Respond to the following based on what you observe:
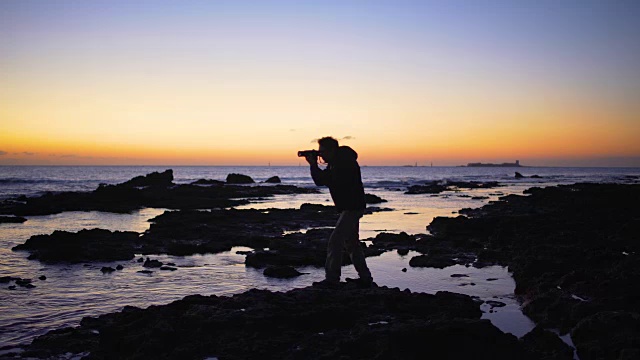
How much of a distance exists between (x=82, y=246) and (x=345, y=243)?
1068cm

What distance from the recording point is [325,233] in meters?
20.3

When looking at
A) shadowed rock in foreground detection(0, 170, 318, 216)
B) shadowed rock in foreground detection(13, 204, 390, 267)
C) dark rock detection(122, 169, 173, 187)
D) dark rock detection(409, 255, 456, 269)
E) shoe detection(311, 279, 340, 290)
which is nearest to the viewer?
shoe detection(311, 279, 340, 290)

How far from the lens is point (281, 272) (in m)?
12.2

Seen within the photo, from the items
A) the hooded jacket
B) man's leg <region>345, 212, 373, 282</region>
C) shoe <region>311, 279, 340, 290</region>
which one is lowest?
shoe <region>311, 279, 340, 290</region>

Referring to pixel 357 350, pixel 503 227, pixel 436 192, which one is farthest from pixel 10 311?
pixel 436 192

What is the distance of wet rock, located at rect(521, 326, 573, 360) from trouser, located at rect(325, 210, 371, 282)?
3.29 metres

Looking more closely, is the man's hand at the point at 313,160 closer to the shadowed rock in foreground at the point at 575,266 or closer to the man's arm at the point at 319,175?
the man's arm at the point at 319,175

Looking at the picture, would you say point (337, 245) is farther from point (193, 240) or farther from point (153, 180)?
point (153, 180)

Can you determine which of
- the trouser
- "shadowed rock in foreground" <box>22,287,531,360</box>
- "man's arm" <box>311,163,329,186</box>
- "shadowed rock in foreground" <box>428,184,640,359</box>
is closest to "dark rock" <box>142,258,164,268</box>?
"shadowed rock in foreground" <box>22,287,531,360</box>

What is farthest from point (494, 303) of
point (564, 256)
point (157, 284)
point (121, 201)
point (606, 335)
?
point (121, 201)

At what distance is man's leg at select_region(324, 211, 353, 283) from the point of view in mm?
9062

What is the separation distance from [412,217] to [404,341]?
22.6m

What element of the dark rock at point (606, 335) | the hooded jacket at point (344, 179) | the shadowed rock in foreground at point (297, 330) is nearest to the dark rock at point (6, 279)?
the shadowed rock in foreground at point (297, 330)

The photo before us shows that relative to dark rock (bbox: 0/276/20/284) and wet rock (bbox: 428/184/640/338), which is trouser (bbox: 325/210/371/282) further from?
dark rock (bbox: 0/276/20/284)
